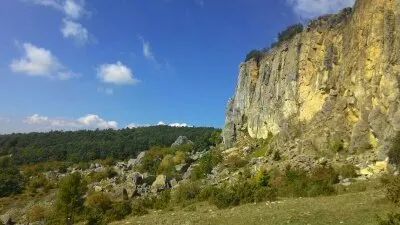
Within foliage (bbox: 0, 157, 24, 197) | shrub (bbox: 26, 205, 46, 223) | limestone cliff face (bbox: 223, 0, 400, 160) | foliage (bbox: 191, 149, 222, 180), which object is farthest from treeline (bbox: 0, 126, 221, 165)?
shrub (bbox: 26, 205, 46, 223)

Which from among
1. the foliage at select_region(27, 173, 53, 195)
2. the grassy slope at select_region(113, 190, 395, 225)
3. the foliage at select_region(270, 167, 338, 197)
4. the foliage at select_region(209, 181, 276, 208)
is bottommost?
the grassy slope at select_region(113, 190, 395, 225)

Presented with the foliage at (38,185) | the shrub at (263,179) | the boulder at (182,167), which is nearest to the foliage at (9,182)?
the foliage at (38,185)

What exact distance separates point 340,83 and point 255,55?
33.0 metres

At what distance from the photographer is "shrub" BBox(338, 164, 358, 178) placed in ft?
104

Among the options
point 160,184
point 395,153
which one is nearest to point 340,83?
point 395,153

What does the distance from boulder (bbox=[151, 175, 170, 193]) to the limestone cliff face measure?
17180 mm

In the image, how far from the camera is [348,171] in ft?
105

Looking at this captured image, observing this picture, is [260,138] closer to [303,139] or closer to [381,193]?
[303,139]

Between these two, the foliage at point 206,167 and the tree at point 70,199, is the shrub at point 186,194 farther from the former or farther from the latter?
the foliage at point 206,167

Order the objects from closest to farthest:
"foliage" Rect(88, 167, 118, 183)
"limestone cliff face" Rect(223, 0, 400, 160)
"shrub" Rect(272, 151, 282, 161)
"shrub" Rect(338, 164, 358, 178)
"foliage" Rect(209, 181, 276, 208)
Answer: "foliage" Rect(209, 181, 276, 208) → "shrub" Rect(338, 164, 358, 178) → "limestone cliff face" Rect(223, 0, 400, 160) → "shrub" Rect(272, 151, 282, 161) → "foliage" Rect(88, 167, 118, 183)

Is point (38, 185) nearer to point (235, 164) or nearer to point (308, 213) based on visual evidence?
point (235, 164)

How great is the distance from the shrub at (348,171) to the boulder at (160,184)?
24775 mm

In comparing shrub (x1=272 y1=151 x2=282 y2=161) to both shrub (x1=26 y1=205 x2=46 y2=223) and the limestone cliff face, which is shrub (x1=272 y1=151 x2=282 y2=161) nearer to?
the limestone cliff face

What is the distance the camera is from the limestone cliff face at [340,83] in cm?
3644
